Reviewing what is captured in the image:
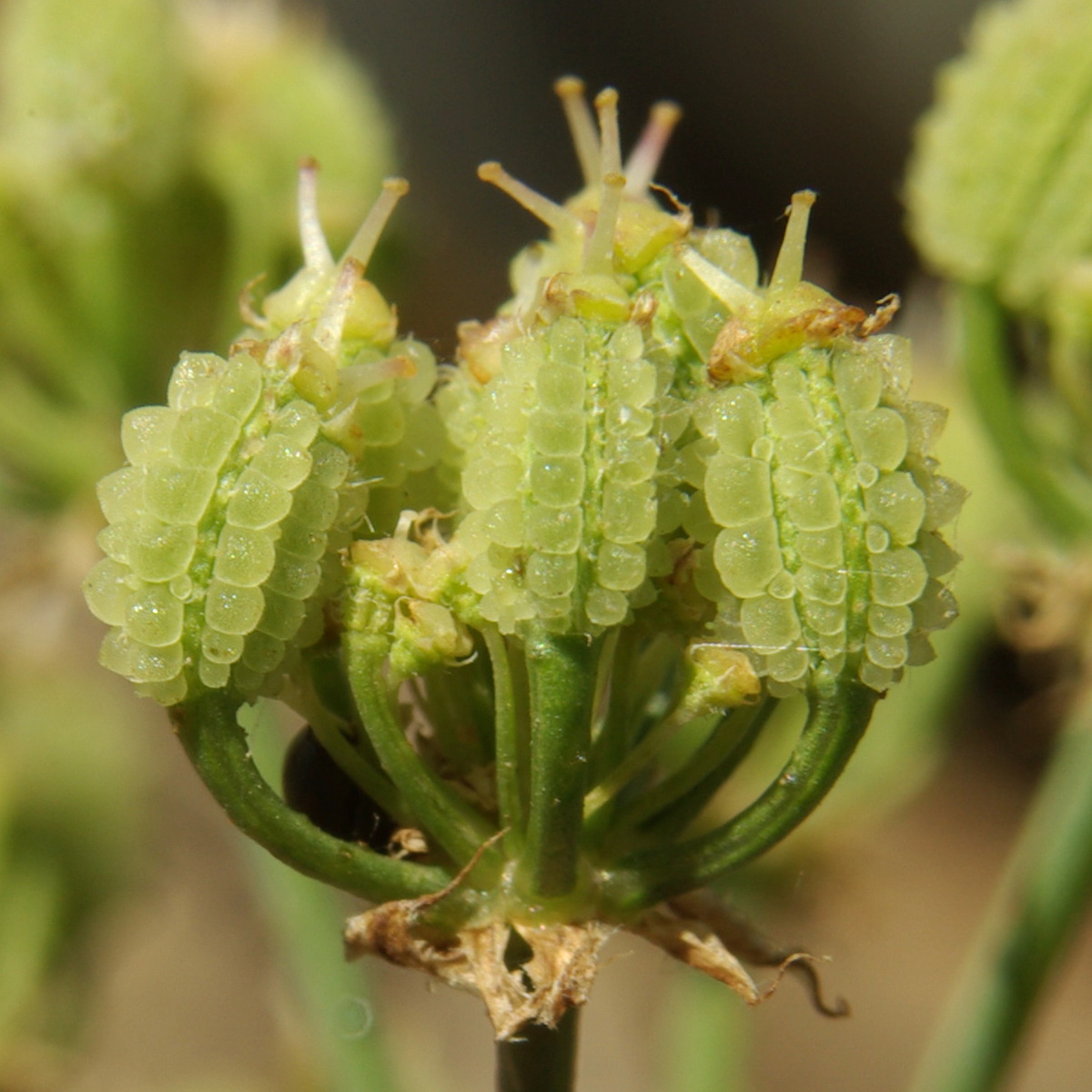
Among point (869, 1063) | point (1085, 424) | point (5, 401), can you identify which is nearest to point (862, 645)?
point (1085, 424)

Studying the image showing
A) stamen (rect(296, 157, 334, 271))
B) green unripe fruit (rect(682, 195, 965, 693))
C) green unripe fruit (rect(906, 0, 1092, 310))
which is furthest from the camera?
green unripe fruit (rect(906, 0, 1092, 310))

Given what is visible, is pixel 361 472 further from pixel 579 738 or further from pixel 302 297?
pixel 579 738

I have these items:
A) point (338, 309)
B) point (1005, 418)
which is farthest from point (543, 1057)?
point (1005, 418)

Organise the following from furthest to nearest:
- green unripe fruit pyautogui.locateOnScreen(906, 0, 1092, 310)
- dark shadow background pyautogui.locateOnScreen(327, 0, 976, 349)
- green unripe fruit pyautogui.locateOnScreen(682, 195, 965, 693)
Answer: dark shadow background pyautogui.locateOnScreen(327, 0, 976, 349) → green unripe fruit pyautogui.locateOnScreen(906, 0, 1092, 310) → green unripe fruit pyautogui.locateOnScreen(682, 195, 965, 693)

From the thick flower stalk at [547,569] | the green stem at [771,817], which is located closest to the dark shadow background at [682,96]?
the thick flower stalk at [547,569]

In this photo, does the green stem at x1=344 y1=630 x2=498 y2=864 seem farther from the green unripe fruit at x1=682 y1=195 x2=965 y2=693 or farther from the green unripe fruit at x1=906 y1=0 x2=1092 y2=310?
the green unripe fruit at x1=906 y1=0 x2=1092 y2=310

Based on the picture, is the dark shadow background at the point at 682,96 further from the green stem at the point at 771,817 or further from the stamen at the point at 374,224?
the green stem at the point at 771,817

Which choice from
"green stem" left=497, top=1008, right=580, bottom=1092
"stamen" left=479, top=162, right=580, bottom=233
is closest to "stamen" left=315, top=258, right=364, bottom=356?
"stamen" left=479, top=162, right=580, bottom=233
